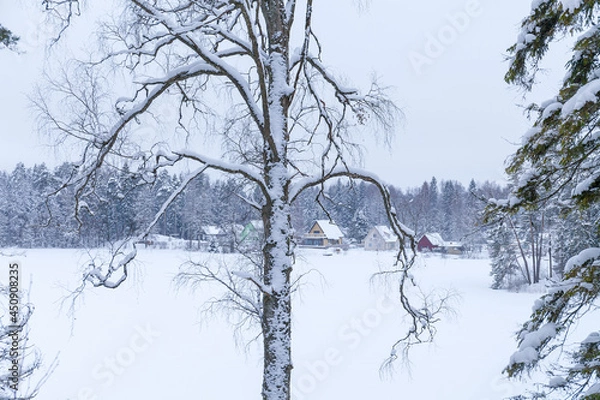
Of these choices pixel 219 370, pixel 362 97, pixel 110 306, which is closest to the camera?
pixel 362 97

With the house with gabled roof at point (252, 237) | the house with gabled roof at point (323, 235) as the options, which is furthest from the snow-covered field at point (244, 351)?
the house with gabled roof at point (323, 235)

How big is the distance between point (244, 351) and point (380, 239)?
39.6 m

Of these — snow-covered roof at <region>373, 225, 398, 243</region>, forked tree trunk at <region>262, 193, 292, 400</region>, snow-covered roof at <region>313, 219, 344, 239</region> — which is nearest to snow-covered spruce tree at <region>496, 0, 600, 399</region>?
forked tree trunk at <region>262, 193, 292, 400</region>

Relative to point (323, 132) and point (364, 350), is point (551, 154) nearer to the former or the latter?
point (323, 132)

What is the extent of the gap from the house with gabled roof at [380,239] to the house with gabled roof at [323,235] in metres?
3.61

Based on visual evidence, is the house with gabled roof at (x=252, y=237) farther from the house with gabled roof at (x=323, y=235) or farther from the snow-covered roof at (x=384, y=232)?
the house with gabled roof at (x=323, y=235)

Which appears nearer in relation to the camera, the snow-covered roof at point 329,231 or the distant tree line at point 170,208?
the distant tree line at point 170,208

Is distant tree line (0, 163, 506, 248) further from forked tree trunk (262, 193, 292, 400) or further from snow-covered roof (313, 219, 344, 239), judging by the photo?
snow-covered roof (313, 219, 344, 239)

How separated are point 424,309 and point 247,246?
18.4ft

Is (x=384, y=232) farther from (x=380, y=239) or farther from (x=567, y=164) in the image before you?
(x=567, y=164)

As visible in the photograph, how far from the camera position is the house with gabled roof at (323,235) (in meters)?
48.7

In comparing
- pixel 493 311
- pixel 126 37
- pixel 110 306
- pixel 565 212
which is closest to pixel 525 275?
pixel 493 311

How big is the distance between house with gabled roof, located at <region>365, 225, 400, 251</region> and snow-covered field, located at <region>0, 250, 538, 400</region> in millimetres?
26445

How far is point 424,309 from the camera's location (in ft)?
13.5
